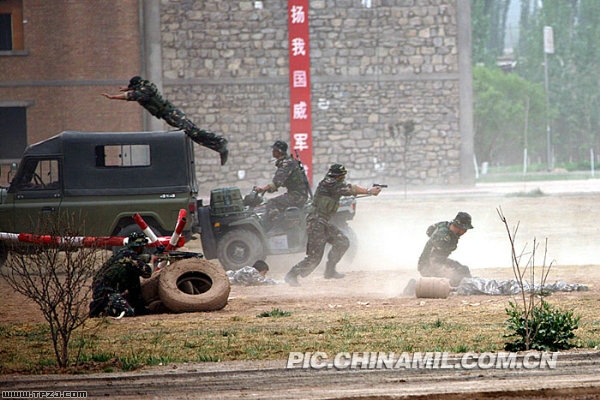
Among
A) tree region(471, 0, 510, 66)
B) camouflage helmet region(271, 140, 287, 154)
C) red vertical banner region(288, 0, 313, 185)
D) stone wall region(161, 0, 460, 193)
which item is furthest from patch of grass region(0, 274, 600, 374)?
tree region(471, 0, 510, 66)

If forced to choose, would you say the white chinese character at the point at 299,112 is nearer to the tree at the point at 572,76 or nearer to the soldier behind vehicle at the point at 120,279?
the soldier behind vehicle at the point at 120,279

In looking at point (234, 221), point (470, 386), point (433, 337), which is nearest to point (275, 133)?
point (234, 221)

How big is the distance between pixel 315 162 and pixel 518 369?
32.3 metres

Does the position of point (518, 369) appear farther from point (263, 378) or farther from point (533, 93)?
point (533, 93)

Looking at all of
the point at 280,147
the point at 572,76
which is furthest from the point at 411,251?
the point at 572,76

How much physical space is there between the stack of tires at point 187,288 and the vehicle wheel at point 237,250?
14.0 ft

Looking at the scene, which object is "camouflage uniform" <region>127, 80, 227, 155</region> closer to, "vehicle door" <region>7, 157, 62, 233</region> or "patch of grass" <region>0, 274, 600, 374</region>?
"vehicle door" <region>7, 157, 62, 233</region>

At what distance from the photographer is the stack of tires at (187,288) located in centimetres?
1459

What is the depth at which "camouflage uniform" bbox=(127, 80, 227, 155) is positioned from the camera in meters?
20.7

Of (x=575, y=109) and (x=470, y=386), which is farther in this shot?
(x=575, y=109)

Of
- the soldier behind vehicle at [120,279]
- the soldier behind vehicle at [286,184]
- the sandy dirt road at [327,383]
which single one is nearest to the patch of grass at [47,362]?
the sandy dirt road at [327,383]

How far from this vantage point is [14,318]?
1508 cm

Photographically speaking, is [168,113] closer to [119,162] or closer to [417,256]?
[119,162]

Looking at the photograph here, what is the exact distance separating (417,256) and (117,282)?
389 inches
